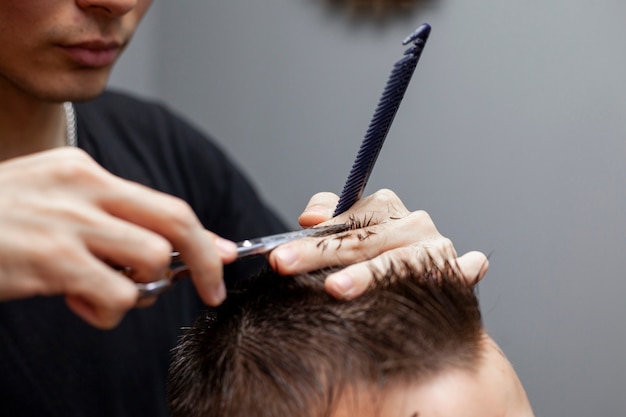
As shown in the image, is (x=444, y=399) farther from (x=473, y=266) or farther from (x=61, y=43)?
(x=61, y=43)

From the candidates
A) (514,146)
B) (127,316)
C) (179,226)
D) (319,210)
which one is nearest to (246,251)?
(179,226)

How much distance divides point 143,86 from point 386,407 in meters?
1.66

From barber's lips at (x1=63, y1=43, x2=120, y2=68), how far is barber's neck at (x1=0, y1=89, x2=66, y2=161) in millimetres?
139

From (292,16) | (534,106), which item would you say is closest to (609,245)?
(534,106)

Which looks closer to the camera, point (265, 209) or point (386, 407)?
point (386, 407)

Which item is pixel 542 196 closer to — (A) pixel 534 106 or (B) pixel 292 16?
(A) pixel 534 106

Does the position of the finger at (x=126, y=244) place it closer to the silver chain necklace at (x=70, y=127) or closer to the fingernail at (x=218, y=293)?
the fingernail at (x=218, y=293)

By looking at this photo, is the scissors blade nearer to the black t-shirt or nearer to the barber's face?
the barber's face

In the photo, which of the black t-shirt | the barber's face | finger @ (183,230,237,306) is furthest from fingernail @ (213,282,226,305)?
the black t-shirt

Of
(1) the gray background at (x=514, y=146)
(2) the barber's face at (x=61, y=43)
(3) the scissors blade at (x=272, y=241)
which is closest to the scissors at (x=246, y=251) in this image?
(3) the scissors blade at (x=272, y=241)

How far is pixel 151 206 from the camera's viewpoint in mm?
551

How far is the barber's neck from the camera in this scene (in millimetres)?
1204

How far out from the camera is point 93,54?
3.67 ft

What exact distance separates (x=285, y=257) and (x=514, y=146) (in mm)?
1124
